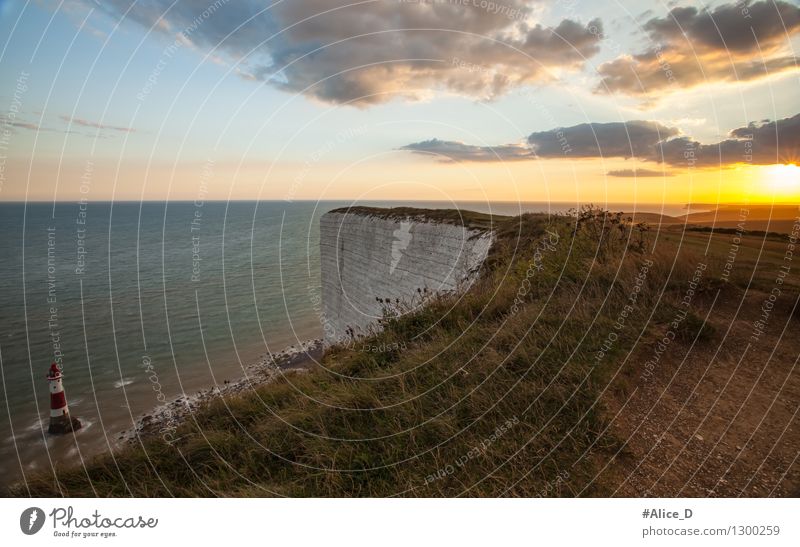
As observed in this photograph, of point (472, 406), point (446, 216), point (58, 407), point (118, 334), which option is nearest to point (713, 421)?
point (472, 406)

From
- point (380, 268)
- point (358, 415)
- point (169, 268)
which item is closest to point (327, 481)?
point (358, 415)

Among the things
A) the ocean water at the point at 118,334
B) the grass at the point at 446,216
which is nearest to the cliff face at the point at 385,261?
the grass at the point at 446,216

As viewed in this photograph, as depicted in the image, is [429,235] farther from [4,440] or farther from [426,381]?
[4,440]

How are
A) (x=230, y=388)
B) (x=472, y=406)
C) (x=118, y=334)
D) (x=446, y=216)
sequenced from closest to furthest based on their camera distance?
(x=472, y=406) → (x=446, y=216) → (x=230, y=388) → (x=118, y=334)

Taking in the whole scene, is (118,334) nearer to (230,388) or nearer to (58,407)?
(230,388)

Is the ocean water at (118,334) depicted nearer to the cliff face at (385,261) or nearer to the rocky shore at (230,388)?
the rocky shore at (230,388)
